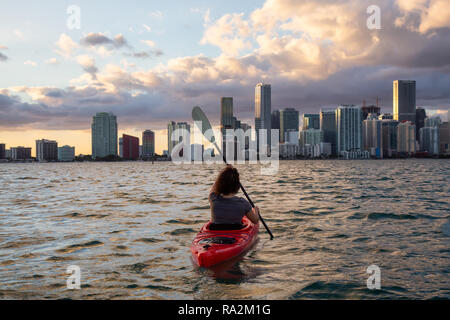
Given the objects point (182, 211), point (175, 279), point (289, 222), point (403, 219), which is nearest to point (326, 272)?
point (175, 279)

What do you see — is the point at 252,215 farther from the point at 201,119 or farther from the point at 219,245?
the point at 201,119

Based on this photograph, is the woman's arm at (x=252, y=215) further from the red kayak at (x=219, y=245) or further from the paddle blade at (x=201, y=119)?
the paddle blade at (x=201, y=119)

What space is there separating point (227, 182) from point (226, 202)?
1.60ft

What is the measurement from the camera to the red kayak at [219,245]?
7.59 meters

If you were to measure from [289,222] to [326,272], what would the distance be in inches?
226

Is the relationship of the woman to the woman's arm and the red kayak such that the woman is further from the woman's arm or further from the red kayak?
the red kayak

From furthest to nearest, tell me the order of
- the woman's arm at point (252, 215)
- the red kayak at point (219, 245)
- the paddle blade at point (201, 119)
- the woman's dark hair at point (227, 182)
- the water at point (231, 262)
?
1. the paddle blade at point (201, 119)
2. the woman's arm at point (252, 215)
3. the woman's dark hair at point (227, 182)
4. the red kayak at point (219, 245)
5. the water at point (231, 262)

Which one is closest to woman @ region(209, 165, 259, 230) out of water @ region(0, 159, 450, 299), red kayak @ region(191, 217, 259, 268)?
red kayak @ region(191, 217, 259, 268)

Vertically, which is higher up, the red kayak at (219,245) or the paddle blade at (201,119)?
the paddle blade at (201,119)

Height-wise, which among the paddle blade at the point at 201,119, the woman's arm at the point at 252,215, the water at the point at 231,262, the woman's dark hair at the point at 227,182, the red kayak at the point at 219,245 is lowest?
the water at the point at 231,262

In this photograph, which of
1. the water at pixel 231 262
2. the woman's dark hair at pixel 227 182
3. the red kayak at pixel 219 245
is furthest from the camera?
the woman's dark hair at pixel 227 182

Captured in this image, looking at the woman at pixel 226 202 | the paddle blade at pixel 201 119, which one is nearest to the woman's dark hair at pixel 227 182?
the woman at pixel 226 202

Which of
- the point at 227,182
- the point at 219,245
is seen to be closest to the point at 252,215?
the point at 227,182
